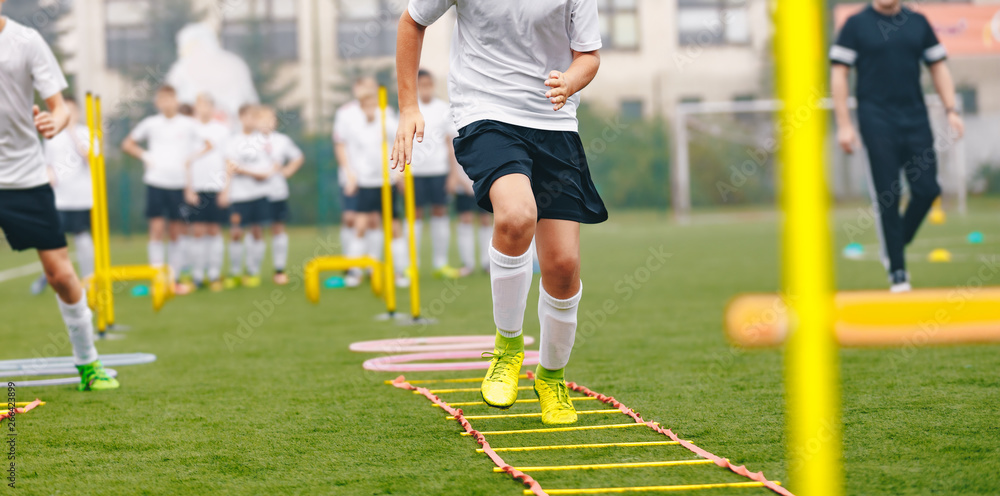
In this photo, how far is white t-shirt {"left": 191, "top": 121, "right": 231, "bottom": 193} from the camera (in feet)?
35.0

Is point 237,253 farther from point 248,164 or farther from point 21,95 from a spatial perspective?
point 21,95

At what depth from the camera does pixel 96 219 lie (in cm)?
634

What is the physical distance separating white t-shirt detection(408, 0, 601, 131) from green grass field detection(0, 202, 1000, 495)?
3.53 feet

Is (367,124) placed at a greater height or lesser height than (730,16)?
lesser

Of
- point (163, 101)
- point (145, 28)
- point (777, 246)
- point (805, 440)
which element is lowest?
point (777, 246)

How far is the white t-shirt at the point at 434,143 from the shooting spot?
9945 mm

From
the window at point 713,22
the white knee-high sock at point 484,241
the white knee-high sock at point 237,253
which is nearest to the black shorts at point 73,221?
the white knee-high sock at point 237,253

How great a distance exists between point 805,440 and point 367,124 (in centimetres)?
892

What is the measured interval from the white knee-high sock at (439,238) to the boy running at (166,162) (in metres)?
2.47

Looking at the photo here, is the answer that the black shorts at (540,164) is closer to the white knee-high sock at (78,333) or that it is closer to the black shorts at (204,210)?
the white knee-high sock at (78,333)

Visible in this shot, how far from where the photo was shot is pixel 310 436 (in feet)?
11.1

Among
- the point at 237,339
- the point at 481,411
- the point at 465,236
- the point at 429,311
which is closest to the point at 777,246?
the point at 465,236

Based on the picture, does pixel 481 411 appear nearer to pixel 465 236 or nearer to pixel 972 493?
pixel 972 493

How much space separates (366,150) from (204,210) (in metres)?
1.92
